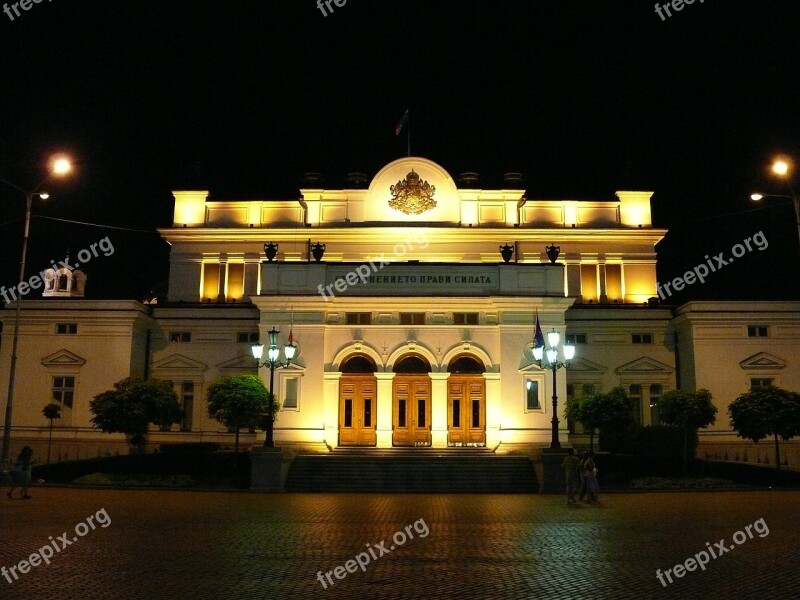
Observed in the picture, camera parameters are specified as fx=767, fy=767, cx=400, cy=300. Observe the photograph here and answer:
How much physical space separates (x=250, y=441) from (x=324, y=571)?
1041 inches

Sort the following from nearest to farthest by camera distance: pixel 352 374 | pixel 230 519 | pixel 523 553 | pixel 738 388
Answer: pixel 523 553, pixel 230 519, pixel 352 374, pixel 738 388

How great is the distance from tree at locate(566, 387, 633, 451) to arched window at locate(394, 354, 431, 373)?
698cm

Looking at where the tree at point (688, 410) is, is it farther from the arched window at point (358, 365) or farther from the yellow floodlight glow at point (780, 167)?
the arched window at point (358, 365)

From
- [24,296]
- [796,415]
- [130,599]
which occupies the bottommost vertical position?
[130,599]

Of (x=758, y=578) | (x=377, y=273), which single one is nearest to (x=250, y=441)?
(x=377, y=273)

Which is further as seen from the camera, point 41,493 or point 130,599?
point 41,493

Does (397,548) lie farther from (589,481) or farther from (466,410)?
(466,410)

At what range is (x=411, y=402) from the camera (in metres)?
34.8

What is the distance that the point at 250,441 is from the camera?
37.8 metres

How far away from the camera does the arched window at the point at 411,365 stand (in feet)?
115

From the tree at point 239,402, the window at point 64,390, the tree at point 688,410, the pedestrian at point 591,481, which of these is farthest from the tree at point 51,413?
the tree at point 688,410

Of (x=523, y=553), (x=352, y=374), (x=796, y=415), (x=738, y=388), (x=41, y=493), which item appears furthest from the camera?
(x=738, y=388)

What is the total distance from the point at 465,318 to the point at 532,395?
4.58 m

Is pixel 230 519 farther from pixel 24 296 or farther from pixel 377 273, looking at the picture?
pixel 24 296
